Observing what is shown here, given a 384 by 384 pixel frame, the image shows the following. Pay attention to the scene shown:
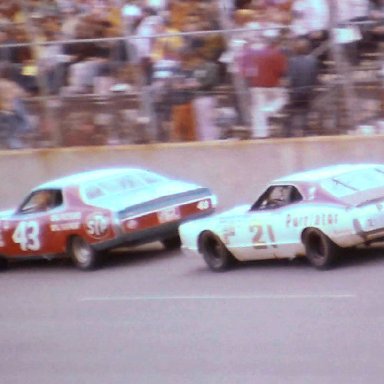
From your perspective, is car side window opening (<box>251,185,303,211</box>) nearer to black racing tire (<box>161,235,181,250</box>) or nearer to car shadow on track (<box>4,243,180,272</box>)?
car shadow on track (<box>4,243,180,272</box>)

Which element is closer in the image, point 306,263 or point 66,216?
point 306,263

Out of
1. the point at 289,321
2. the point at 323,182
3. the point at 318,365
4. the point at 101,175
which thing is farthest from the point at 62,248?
the point at 318,365

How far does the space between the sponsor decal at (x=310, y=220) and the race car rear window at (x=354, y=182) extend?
318 mm

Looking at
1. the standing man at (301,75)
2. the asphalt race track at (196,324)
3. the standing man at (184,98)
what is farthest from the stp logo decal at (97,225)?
the standing man at (301,75)

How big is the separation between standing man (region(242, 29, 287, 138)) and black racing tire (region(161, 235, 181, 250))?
6.74ft

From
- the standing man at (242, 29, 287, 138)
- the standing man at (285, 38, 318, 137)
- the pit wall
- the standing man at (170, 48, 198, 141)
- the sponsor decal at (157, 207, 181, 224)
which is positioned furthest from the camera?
the standing man at (170, 48, 198, 141)

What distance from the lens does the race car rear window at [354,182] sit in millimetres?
12938

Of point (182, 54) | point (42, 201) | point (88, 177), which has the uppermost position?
point (182, 54)

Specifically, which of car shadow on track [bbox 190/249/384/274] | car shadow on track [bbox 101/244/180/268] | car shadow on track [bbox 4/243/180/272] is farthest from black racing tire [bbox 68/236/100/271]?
car shadow on track [bbox 190/249/384/274]

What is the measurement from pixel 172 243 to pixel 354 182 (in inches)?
149

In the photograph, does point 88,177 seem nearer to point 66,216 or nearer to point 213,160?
point 66,216

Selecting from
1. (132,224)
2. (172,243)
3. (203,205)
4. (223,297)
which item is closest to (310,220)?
(223,297)

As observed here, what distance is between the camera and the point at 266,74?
53.6 ft

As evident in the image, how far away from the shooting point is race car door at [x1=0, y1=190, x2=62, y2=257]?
1588 centimetres
